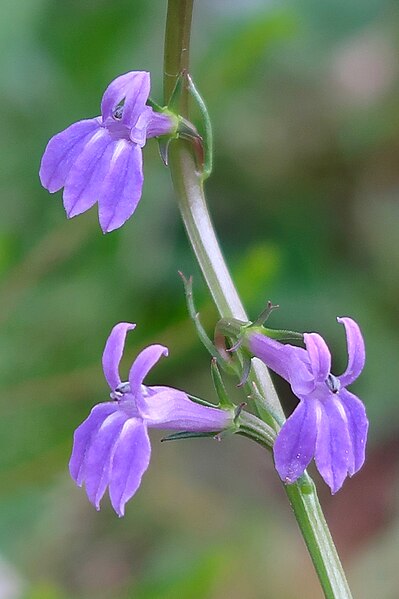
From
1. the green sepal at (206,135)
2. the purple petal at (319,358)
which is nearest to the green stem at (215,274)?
the green sepal at (206,135)

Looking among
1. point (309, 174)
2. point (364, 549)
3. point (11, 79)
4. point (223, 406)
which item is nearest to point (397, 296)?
point (309, 174)

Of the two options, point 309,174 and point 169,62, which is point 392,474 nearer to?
point 309,174

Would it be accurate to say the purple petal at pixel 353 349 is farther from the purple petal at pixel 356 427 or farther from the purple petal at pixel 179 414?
the purple petal at pixel 179 414

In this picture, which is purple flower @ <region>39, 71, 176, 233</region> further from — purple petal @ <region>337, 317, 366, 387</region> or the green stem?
purple petal @ <region>337, 317, 366, 387</region>

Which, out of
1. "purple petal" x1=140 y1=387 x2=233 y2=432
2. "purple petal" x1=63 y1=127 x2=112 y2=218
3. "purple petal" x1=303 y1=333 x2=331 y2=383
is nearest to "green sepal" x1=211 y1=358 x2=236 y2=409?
"purple petal" x1=140 y1=387 x2=233 y2=432

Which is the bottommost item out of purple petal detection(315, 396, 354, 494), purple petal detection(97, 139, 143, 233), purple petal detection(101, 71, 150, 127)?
purple petal detection(315, 396, 354, 494)
